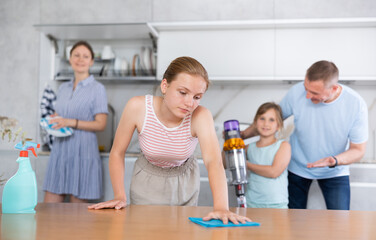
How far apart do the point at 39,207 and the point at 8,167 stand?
0.23 metres

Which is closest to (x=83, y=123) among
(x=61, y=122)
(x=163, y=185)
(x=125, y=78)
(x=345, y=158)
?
(x=61, y=122)

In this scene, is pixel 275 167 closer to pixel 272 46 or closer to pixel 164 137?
pixel 164 137

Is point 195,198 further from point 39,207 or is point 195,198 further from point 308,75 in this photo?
point 308,75

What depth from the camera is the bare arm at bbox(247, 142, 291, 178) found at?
2.17 m

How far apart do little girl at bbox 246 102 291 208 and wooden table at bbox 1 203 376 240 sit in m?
0.91

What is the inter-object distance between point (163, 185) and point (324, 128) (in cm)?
108

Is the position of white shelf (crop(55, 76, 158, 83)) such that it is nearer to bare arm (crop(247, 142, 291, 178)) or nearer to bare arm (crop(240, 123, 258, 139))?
bare arm (crop(240, 123, 258, 139))

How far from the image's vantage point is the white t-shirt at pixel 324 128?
221 cm

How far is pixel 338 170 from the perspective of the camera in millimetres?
2244

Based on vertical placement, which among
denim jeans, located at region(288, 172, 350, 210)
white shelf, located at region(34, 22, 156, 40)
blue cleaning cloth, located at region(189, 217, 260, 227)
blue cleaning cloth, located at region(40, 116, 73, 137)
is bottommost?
denim jeans, located at region(288, 172, 350, 210)

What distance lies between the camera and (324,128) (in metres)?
2.26

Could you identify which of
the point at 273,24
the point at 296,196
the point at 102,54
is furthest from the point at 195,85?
the point at 102,54

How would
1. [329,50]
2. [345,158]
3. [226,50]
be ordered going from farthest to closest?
[226,50]
[329,50]
[345,158]

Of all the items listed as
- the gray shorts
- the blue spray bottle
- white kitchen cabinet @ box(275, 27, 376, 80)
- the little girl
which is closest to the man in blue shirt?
the little girl
